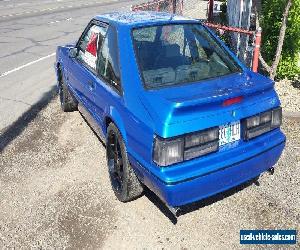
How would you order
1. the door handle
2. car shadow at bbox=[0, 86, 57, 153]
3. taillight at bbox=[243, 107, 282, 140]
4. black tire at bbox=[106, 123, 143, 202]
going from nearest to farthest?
taillight at bbox=[243, 107, 282, 140], black tire at bbox=[106, 123, 143, 202], the door handle, car shadow at bbox=[0, 86, 57, 153]

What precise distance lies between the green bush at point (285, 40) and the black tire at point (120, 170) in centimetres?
442

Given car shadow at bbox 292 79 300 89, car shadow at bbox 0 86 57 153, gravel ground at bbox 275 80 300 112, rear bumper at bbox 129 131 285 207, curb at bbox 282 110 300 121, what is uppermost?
rear bumper at bbox 129 131 285 207

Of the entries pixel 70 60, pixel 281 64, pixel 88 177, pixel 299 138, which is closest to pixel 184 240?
pixel 88 177

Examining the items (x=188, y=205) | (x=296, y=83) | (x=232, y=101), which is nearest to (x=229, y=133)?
(x=232, y=101)

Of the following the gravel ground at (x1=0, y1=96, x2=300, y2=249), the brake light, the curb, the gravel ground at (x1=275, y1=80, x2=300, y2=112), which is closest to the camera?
the brake light

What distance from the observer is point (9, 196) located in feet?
14.6

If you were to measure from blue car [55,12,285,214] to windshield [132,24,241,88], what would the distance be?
11mm

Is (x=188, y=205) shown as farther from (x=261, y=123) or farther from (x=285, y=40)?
(x=285, y=40)

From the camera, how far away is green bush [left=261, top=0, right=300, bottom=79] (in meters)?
7.08

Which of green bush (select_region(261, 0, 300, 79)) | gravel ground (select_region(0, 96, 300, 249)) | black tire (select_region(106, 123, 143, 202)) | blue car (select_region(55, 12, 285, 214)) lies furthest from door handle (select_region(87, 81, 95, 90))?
green bush (select_region(261, 0, 300, 79))

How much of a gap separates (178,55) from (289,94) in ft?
11.8

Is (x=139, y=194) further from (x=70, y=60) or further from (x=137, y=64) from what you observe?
(x=70, y=60)

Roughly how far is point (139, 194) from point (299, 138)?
9.20 feet

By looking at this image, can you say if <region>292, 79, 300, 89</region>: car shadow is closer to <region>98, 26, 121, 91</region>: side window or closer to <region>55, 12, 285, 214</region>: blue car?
<region>55, 12, 285, 214</region>: blue car
